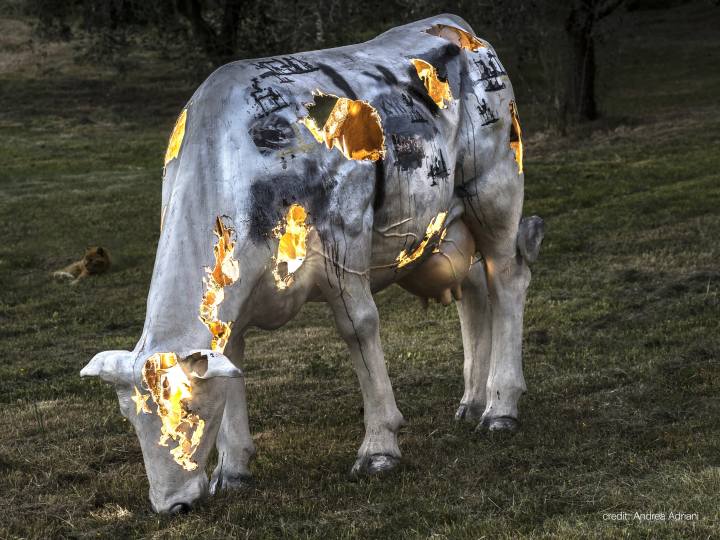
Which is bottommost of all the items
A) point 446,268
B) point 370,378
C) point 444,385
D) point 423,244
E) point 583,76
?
point 583,76

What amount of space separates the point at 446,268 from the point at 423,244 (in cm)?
63

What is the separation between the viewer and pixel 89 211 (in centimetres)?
1986

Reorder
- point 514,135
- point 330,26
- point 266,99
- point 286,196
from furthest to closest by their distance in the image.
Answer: point 330,26 → point 514,135 → point 266,99 → point 286,196

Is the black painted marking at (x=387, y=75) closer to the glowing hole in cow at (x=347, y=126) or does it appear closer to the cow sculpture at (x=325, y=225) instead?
the cow sculpture at (x=325, y=225)

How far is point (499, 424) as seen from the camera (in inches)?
313

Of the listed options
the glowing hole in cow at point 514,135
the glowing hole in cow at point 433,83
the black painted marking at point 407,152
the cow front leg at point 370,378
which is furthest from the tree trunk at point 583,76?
the cow front leg at point 370,378

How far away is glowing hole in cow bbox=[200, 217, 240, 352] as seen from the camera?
5.96m

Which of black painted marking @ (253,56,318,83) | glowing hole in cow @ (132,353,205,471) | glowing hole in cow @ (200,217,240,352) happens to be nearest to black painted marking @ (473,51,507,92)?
black painted marking @ (253,56,318,83)

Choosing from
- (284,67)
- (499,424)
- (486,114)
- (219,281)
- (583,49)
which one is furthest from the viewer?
(583,49)

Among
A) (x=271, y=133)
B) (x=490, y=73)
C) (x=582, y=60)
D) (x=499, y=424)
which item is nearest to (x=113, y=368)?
(x=271, y=133)

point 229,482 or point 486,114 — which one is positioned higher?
point 486,114

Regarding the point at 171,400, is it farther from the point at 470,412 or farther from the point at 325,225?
the point at 470,412

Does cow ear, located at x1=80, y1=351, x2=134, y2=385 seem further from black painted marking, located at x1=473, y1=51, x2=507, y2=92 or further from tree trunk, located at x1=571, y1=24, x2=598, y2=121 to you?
tree trunk, located at x1=571, y1=24, x2=598, y2=121

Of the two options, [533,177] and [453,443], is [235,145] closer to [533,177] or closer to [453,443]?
[453,443]
